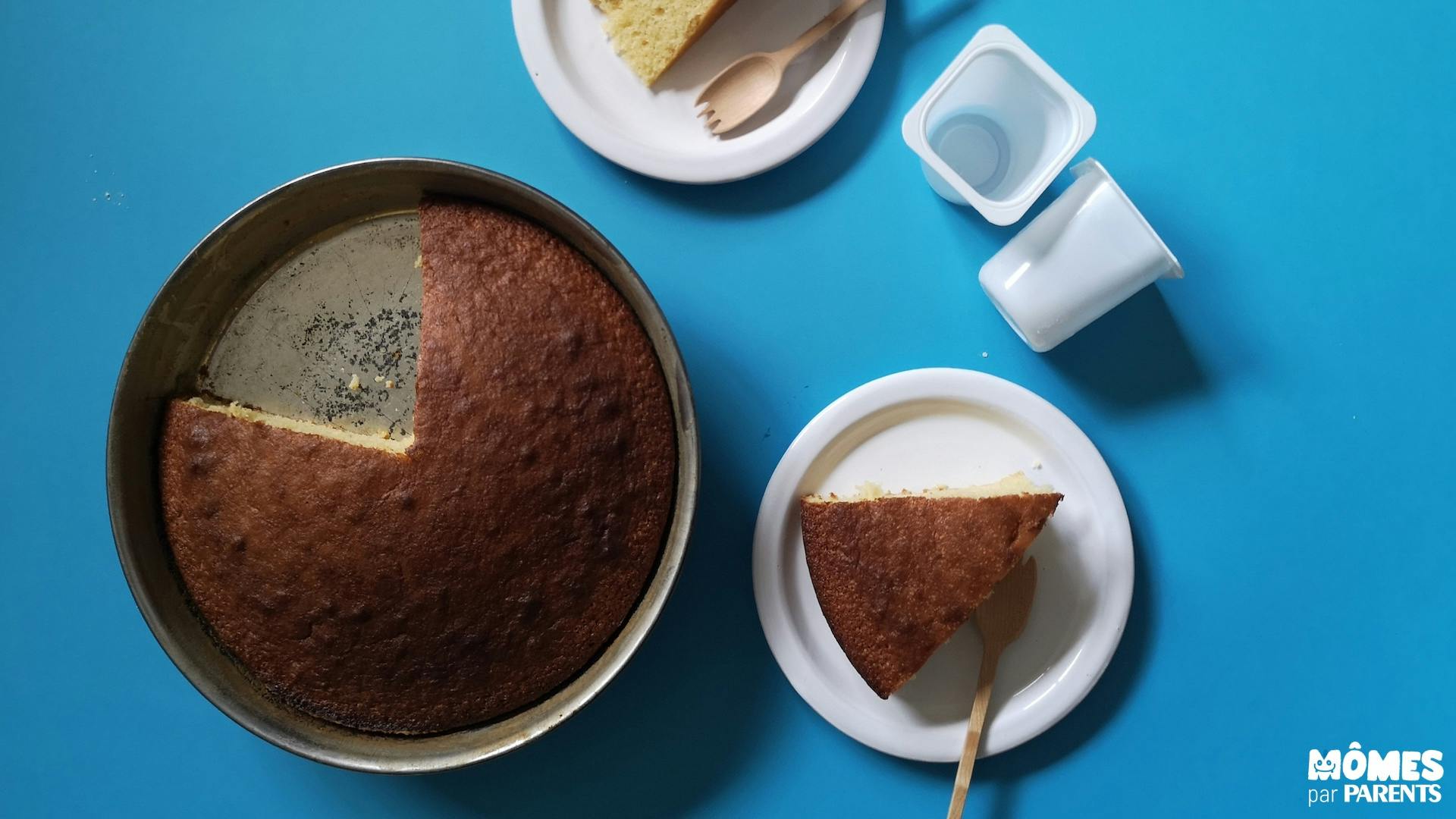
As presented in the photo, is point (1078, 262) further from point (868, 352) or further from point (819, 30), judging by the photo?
point (819, 30)

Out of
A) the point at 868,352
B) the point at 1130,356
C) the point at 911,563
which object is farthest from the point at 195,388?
the point at 1130,356

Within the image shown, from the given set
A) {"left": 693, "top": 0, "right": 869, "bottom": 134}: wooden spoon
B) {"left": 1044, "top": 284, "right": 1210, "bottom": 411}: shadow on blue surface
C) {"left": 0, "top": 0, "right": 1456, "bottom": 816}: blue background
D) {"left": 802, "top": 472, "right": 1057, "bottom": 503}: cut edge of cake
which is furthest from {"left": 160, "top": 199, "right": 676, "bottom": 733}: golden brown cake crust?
{"left": 1044, "top": 284, "right": 1210, "bottom": 411}: shadow on blue surface

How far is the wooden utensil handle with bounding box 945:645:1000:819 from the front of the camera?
2207mm

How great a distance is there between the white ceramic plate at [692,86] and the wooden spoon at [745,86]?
1.8 inches

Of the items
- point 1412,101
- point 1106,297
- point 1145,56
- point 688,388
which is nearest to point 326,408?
point 688,388

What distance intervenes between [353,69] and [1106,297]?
83.7 inches

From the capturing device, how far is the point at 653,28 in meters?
2.30

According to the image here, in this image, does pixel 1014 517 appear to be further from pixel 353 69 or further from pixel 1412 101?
pixel 353 69

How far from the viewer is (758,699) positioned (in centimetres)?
234

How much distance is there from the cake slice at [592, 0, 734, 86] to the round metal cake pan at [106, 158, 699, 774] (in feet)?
2.11

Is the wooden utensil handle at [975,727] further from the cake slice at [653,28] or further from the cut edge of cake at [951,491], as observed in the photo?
the cake slice at [653,28]

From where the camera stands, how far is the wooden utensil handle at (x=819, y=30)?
2234 millimetres

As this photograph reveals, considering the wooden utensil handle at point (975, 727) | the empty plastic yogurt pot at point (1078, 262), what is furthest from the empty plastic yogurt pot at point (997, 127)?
the wooden utensil handle at point (975, 727)

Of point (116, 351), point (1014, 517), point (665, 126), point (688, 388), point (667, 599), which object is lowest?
point (667, 599)
